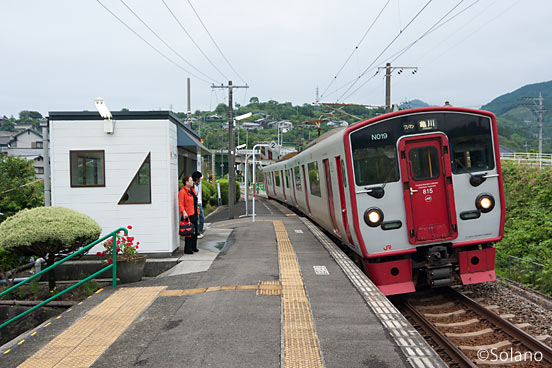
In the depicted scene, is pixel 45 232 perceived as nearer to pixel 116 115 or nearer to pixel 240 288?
pixel 116 115

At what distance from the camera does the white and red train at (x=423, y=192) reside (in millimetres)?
6906

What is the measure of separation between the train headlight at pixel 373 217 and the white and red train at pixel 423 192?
2cm

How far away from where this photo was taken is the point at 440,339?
553 centimetres

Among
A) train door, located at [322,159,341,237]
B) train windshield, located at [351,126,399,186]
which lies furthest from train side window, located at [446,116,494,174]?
train door, located at [322,159,341,237]

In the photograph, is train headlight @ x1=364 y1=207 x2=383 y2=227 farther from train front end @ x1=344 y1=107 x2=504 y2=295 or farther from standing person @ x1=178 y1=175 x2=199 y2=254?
standing person @ x1=178 y1=175 x2=199 y2=254

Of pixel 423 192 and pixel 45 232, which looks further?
pixel 423 192

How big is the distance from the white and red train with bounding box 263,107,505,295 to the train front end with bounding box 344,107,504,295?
16 mm

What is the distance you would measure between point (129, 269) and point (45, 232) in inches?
55.6

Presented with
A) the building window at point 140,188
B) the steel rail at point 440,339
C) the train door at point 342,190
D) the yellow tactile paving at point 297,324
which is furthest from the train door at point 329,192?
the building window at point 140,188

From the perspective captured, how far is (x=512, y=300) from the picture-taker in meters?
7.23

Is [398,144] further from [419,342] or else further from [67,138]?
[67,138]

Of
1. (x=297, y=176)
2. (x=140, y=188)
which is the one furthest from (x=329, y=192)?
(x=297, y=176)

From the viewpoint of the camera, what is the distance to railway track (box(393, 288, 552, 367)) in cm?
500

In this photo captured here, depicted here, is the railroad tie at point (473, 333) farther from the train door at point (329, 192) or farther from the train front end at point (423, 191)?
the train door at point (329, 192)
